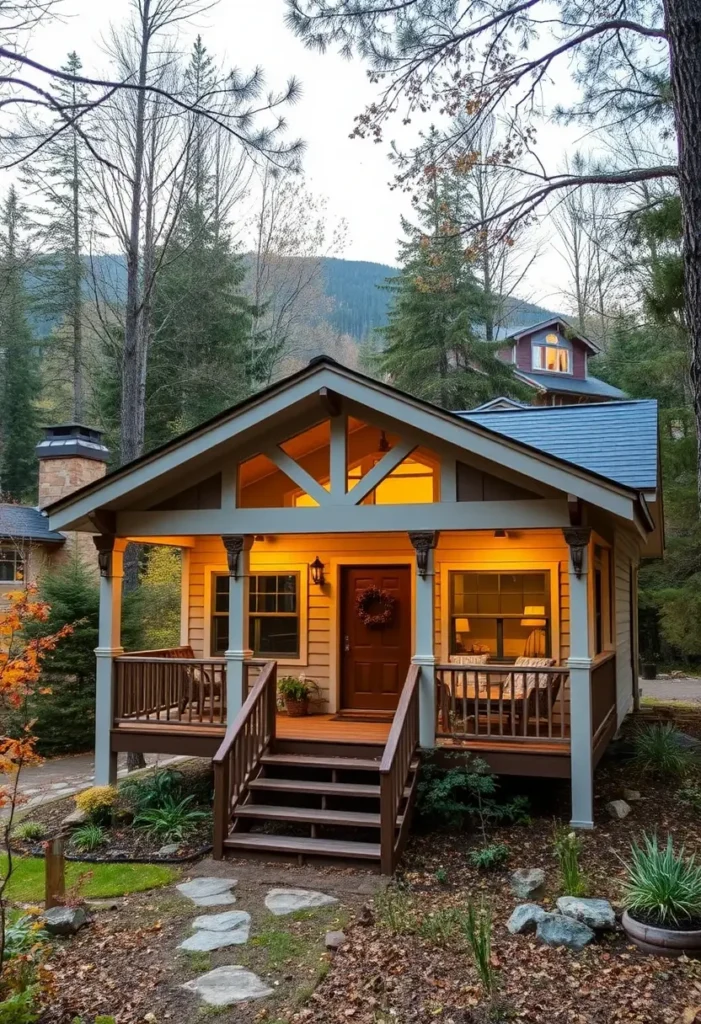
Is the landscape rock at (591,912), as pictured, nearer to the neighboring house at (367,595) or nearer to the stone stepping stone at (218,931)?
the neighboring house at (367,595)

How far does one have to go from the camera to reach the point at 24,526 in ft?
59.8

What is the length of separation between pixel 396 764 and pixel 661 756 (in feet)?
13.0

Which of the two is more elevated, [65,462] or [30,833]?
[65,462]

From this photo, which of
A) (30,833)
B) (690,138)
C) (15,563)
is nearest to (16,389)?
(15,563)

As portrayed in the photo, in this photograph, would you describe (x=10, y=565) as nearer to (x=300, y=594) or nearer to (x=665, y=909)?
(x=300, y=594)

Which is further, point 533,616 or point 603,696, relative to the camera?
point 533,616

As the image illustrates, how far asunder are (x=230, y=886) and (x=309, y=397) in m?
4.56

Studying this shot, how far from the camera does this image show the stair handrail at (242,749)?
695 centimetres

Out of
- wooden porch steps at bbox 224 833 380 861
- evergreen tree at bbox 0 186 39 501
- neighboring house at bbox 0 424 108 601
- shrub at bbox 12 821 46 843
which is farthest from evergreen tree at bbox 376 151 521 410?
wooden porch steps at bbox 224 833 380 861

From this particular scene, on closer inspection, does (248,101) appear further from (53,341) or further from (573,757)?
(53,341)

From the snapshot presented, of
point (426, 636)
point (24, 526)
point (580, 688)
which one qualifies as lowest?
point (580, 688)

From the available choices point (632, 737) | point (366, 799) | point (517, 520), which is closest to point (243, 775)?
point (366, 799)

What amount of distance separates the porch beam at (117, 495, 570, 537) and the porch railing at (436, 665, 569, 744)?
4.67 feet

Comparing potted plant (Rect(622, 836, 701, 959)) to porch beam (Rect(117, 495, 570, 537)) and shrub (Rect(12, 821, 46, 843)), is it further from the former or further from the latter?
shrub (Rect(12, 821, 46, 843))
